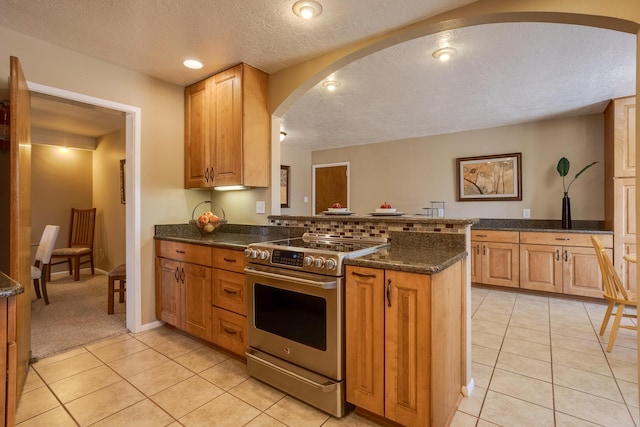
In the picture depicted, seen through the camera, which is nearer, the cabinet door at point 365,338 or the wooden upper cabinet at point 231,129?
the cabinet door at point 365,338

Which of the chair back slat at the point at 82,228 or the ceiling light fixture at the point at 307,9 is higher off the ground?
the ceiling light fixture at the point at 307,9

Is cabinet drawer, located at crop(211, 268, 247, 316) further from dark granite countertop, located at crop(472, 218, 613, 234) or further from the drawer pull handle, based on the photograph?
dark granite countertop, located at crop(472, 218, 613, 234)

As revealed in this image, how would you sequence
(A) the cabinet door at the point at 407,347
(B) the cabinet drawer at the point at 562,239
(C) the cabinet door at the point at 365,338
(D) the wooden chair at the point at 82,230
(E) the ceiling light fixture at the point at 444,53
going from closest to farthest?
(A) the cabinet door at the point at 407,347, (C) the cabinet door at the point at 365,338, (E) the ceiling light fixture at the point at 444,53, (B) the cabinet drawer at the point at 562,239, (D) the wooden chair at the point at 82,230

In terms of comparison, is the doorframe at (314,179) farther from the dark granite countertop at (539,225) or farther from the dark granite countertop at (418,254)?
the dark granite countertop at (418,254)

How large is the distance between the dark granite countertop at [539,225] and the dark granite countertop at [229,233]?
2.47 m

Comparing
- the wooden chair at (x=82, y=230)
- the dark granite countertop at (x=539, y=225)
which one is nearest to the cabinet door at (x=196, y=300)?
the dark granite countertop at (x=539, y=225)

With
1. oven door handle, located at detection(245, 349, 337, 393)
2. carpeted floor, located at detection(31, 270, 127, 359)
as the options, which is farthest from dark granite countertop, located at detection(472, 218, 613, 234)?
carpeted floor, located at detection(31, 270, 127, 359)

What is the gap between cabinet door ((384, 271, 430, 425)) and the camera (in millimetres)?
1391

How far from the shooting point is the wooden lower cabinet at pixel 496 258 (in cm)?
397

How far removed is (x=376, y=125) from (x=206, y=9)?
3135mm

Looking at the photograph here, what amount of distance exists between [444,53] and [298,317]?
225 centimetres

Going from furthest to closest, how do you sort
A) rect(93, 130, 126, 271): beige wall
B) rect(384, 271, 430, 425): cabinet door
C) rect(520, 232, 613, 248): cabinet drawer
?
rect(93, 130, 126, 271): beige wall < rect(520, 232, 613, 248): cabinet drawer < rect(384, 271, 430, 425): cabinet door

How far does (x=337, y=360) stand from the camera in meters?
1.63

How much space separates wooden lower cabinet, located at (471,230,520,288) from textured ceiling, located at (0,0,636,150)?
1593 mm
